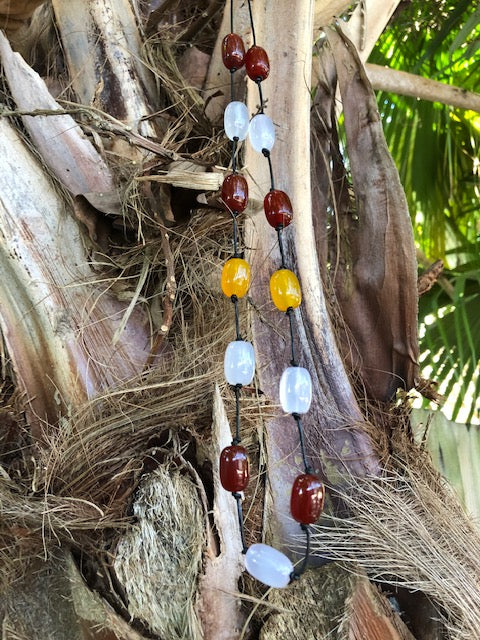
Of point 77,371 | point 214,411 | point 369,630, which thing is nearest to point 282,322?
point 214,411

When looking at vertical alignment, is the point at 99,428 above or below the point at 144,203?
below

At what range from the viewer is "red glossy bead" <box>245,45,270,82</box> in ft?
2.88

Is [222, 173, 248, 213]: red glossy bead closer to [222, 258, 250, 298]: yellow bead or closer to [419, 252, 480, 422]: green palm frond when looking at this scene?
[222, 258, 250, 298]: yellow bead

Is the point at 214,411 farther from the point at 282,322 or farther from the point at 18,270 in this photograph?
the point at 18,270

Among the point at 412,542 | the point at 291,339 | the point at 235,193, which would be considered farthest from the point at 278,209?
the point at 412,542

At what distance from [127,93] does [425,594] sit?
0.79m

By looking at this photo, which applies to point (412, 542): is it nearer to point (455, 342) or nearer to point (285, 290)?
point (285, 290)

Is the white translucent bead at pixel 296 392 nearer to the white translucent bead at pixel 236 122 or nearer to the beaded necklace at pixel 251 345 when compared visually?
the beaded necklace at pixel 251 345

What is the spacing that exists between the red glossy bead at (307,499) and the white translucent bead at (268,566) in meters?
0.05

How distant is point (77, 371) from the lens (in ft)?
2.84

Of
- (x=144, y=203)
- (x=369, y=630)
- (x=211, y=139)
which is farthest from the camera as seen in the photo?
(x=211, y=139)

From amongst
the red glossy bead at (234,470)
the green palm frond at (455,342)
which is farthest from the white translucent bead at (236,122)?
the green palm frond at (455,342)

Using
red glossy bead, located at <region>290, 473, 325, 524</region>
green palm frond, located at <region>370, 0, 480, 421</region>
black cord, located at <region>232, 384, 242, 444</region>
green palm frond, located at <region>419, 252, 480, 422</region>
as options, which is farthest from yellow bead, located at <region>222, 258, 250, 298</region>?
green palm frond, located at <region>370, 0, 480, 421</region>

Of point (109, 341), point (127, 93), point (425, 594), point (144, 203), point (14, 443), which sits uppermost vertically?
point (127, 93)
